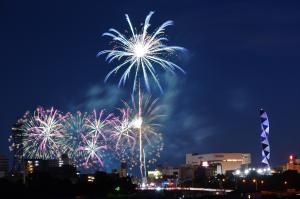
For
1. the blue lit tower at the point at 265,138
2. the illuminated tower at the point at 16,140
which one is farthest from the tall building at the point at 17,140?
the blue lit tower at the point at 265,138

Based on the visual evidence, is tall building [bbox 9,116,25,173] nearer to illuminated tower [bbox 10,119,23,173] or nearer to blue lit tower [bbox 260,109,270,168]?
illuminated tower [bbox 10,119,23,173]

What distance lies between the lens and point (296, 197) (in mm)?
92750

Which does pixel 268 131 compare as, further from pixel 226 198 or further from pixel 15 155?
pixel 15 155

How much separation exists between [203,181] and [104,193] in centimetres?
8875

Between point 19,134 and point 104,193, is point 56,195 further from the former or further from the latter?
point 19,134

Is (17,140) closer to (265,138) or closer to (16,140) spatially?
(16,140)

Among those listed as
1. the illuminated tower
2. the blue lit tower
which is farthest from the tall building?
the blue lit tower

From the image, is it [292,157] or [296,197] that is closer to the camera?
[296,197]

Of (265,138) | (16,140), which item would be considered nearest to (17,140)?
(16,140)

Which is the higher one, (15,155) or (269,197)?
(15,155)

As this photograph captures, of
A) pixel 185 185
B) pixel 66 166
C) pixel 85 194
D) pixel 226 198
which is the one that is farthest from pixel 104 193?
pixel 185 185

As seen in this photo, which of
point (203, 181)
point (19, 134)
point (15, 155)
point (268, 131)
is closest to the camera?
point (19, 134)

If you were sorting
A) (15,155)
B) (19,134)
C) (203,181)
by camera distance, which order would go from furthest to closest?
(203,181) < (15,155) < (19,134)

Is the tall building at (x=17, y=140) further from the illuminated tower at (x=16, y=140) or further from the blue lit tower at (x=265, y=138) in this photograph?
the blue lit tower at (x=265, y=138)
